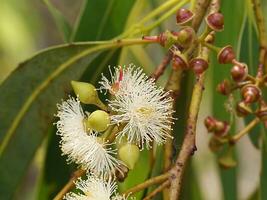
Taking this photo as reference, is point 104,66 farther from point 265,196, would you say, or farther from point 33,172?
point 33,172

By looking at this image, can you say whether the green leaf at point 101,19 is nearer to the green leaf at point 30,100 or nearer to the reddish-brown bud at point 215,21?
the green leaf at point 30,100

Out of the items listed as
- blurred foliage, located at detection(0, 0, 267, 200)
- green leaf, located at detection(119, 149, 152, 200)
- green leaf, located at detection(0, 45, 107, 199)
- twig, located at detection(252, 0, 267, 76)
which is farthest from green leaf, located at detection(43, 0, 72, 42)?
twig, located at detection(252, 0, 267, 76)

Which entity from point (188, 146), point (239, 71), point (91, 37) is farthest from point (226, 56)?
point (91, 37)

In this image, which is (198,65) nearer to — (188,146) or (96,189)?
(188,146)

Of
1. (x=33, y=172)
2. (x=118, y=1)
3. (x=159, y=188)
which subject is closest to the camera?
(x=159, y=188)

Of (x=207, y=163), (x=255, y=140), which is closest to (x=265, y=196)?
(x=255, y=140)

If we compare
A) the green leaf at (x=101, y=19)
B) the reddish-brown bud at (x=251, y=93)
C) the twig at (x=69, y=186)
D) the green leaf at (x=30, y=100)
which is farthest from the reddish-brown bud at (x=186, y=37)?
the green leaf at (x=101, y=19)
